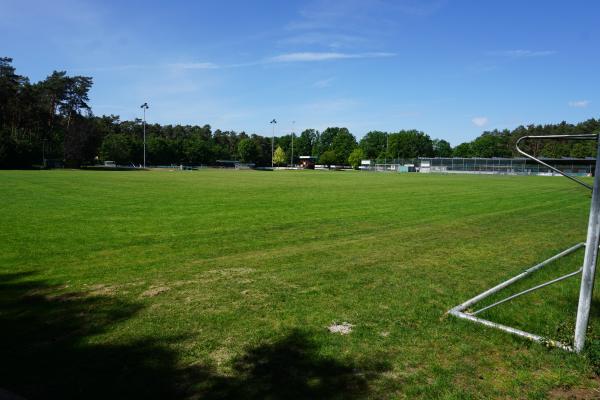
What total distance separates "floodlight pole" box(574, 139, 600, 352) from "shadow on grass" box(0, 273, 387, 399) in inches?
93.7

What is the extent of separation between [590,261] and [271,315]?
150 inches

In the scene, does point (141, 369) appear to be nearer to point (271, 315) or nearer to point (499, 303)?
point (271, 315)

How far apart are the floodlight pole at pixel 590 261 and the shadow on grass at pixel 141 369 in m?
2.38

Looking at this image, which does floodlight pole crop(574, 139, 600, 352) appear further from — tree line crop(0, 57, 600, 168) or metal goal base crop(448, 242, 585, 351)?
tree line crop(0, 57, 600, 168)

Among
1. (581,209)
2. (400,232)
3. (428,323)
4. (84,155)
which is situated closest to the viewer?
(428,323)

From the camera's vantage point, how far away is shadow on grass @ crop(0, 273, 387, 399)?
3697 millimetres

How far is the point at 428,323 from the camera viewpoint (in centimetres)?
539

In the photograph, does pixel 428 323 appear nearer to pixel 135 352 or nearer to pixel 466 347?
pixel 466 347

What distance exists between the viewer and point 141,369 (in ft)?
13.3

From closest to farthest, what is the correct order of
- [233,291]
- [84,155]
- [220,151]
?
[233,291] → [84,155] → [220,151]

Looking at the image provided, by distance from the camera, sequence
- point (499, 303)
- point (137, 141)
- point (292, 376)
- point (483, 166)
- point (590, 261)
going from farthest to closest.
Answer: point (137, 141), point (483, 166), point (499, 303), point (590, 261), point (292, 376)

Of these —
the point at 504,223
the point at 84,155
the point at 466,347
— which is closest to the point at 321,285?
the point at 466,347

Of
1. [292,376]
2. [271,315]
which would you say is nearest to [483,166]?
[271,315]

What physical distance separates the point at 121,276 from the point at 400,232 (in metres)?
8.25
